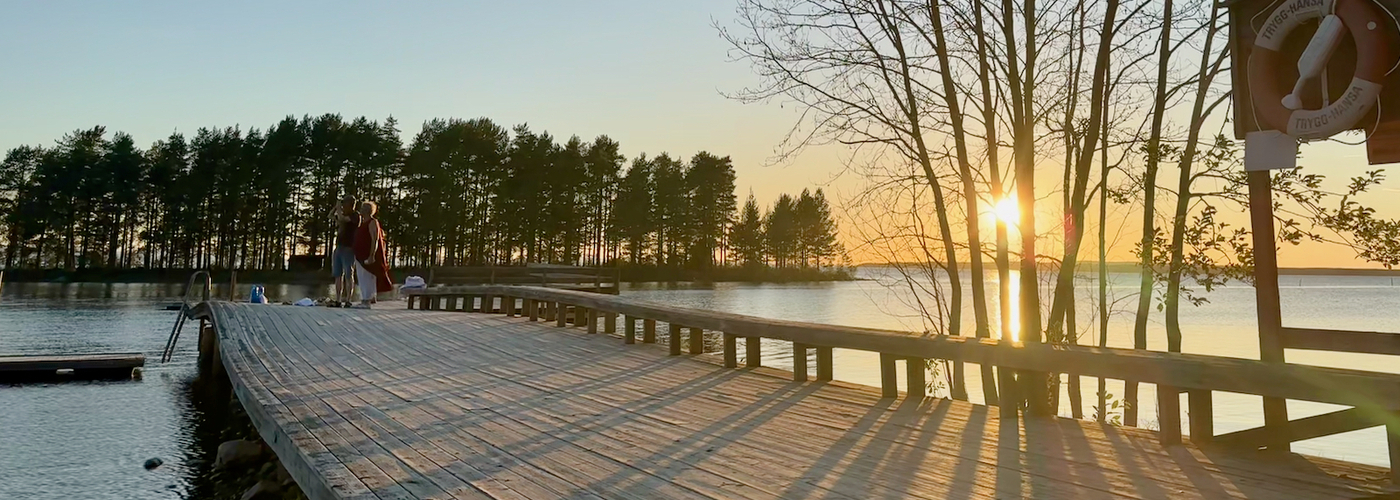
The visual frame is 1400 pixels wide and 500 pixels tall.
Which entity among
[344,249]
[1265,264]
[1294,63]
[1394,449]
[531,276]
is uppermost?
[1294,63]

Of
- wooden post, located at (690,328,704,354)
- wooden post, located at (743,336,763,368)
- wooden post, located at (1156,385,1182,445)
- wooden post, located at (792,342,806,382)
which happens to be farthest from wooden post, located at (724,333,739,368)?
wooden post, located at (1156,385,1182,445)

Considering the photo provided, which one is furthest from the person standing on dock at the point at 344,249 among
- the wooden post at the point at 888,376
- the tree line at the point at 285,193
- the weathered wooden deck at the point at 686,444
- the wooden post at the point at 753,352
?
the tree line at the point at 285,193

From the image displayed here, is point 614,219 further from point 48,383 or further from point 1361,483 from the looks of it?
point 1361,483

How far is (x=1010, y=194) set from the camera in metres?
8.91

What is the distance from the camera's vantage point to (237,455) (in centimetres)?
744

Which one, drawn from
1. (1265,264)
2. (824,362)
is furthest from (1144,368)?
(824,362)

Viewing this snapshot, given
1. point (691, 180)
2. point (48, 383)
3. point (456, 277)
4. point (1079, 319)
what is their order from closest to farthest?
point (48, 383)
point (1079, 319)
point (456, 277)
point (691, 180)

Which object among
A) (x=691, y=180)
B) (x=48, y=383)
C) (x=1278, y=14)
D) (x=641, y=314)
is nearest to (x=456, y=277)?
(x=48, y=383)

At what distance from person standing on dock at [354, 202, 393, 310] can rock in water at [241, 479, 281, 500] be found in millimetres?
7613

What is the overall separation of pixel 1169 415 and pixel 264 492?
5.53 meters

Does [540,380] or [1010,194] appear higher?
[1010,194]

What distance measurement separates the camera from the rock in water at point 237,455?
737cm

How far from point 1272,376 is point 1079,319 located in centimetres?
2537

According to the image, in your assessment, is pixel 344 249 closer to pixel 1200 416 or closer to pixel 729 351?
pixel 729 351
